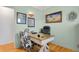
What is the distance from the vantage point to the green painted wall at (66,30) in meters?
1.11

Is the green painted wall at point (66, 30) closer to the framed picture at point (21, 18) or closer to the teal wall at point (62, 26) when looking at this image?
the teal wall at point (62, 26)

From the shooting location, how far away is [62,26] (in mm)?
1151

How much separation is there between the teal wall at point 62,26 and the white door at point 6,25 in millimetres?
77

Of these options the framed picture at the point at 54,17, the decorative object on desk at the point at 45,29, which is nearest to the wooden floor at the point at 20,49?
the decorative object on desk at the point at 45,29

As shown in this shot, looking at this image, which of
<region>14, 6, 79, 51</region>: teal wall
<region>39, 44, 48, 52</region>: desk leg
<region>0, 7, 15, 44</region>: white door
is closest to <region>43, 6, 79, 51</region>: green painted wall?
<region>14, 6, 79, 51</region>: teal wall

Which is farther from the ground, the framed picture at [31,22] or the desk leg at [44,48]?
the framed picture at [31,22]

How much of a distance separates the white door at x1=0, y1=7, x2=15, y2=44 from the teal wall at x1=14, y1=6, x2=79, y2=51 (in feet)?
0.25

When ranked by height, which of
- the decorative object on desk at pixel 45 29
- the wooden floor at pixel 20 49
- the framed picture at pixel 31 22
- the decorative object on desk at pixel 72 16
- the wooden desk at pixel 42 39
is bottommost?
the wooden floor at pixel 20 49

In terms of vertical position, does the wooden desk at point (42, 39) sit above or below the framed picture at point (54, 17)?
below

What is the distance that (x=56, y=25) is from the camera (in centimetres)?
117

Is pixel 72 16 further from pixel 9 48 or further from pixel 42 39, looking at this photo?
pixel 9 48

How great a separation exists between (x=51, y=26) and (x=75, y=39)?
31cm

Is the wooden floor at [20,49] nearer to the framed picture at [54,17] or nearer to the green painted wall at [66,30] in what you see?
the green painted wall at [66,30]

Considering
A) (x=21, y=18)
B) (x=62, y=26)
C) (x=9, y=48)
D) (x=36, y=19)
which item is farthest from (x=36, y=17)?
(x=9, y=48)
